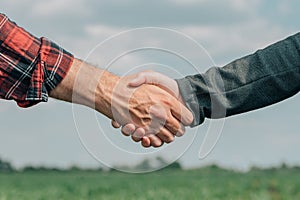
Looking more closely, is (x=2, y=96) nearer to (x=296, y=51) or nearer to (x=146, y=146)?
(x=146, y=146)

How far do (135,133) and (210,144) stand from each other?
348 mm

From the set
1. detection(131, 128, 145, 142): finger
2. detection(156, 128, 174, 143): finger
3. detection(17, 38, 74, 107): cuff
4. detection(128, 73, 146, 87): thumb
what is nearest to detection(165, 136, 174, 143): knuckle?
detection(156, 128, 174, 143): finger

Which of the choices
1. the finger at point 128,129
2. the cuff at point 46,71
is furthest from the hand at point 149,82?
the cuff at point 46,71

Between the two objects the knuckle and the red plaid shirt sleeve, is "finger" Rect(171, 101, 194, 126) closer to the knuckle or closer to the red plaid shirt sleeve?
the knuckle

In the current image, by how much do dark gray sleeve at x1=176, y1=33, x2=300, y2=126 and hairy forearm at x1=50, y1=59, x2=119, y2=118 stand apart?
0.34m

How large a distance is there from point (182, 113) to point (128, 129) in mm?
259

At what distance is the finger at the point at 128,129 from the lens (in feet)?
12.1

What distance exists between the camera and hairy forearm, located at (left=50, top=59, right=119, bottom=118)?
3.49 meters

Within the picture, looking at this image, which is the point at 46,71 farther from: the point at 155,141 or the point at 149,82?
the point at 155,141

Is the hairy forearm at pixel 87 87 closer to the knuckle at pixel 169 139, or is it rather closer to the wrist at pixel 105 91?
the wrist at pixel 105 91

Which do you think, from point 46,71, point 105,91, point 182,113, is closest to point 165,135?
point 182,113

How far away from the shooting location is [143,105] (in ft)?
12.1

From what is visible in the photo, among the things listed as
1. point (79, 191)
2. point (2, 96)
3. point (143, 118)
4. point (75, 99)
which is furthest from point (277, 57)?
point (79, 191)

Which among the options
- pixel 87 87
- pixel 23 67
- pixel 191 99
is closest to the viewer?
pixel 23 67
